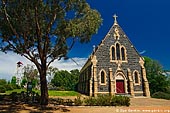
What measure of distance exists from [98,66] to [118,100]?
45.7 ft

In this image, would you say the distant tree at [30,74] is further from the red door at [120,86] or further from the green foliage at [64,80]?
the red door at [120,86]

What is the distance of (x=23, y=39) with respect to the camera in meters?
18.9

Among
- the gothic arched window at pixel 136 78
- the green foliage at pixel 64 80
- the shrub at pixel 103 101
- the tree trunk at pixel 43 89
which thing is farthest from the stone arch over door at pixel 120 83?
the green foliage at pixel 64 80

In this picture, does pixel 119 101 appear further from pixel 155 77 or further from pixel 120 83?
pixel 155 77

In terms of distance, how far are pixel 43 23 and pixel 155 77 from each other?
39822 mm

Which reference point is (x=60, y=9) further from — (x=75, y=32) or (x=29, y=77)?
(x=29, y=77)

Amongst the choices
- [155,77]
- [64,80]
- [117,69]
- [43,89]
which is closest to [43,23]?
[43,89]

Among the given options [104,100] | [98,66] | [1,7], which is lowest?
[104,100]

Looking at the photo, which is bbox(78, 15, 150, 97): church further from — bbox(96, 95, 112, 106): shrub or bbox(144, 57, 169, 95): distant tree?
bbox(144, 57, 169, 95): distant tree

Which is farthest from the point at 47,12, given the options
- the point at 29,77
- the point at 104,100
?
the point at 29,77

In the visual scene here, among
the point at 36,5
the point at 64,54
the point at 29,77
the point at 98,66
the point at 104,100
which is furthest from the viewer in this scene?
the point at 29,77

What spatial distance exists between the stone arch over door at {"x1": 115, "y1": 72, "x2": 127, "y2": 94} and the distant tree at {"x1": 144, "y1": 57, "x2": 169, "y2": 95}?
Result: 19.7m

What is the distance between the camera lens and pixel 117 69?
33.4m

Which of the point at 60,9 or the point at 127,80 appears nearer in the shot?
the point at 60,9
